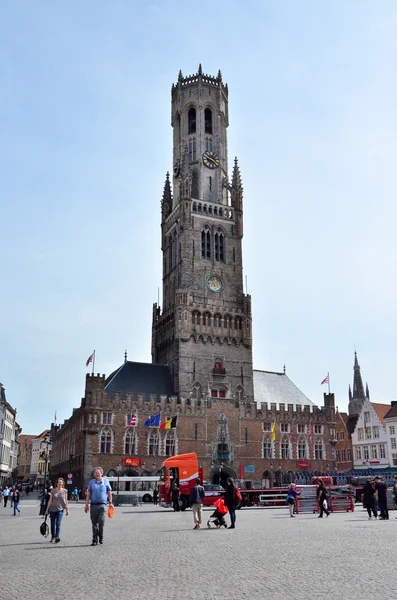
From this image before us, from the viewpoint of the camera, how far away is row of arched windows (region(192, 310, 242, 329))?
225 feet

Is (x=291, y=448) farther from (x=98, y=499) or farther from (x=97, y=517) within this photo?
(x=98, y=499)

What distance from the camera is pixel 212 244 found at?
7344 cm

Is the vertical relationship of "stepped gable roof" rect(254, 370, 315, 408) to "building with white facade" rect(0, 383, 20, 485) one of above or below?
above

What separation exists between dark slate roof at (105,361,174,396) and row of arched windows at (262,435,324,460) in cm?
1241

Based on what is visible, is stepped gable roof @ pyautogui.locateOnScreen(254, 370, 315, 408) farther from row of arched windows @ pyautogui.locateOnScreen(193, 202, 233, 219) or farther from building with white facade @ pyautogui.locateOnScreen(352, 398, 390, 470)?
row of arched windows @ pyautogui.locateOnScreen(193, 202, 233, 219)

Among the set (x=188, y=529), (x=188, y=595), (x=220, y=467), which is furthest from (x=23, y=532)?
(x=220, y=467)

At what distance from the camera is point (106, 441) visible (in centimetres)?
6003

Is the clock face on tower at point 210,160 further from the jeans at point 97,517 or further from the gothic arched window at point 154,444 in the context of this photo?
the jeans at point 97,517

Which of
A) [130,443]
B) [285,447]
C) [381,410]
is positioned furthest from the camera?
[381,410]

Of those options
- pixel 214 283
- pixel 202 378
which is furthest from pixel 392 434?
pixel 214 283

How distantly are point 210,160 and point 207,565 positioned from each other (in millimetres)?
71009

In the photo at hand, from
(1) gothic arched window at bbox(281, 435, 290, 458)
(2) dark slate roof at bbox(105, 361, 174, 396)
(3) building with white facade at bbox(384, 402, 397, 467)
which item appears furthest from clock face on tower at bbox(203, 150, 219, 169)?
(3) building with white facade at bbox(384, 402, 397, 467)

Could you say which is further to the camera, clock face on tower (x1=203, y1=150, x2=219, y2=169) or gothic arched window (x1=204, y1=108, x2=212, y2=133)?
gothic arched window (x1=204, y1=108, x2=212, y2=133)

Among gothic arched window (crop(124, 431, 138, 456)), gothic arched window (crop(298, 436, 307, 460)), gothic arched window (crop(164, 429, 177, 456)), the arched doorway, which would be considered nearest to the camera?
gothic arched window (crop(124, 431, 138, 456))
